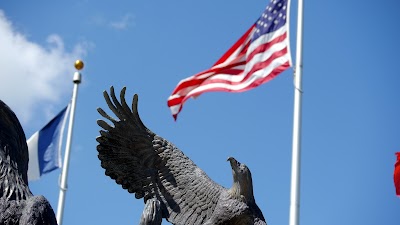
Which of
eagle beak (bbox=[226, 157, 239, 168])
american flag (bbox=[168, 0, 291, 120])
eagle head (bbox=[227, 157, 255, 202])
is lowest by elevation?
eagle head (bbox=[227, 157, 255, 202])

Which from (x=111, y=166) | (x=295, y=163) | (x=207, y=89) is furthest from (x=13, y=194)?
(x=207, y=89)

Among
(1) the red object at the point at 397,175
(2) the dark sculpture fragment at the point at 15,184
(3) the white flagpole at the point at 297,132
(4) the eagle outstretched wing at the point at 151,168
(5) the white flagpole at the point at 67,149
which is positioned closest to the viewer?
(2) the dark sculpture fragment at the point at 15,184

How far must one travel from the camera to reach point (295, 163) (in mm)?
16406

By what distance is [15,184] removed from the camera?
8000 millimetres

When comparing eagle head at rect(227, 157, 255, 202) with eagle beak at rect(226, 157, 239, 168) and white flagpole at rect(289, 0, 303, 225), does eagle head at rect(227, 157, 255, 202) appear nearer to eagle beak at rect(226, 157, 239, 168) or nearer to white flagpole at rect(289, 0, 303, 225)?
eagle beak at rect(226, 157, 239, 168)

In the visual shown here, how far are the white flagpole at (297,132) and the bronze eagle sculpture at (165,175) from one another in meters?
4.98

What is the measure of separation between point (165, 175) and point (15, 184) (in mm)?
2755

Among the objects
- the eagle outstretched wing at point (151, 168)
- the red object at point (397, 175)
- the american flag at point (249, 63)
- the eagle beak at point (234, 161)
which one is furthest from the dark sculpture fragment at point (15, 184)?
the red object at point (397, 175)

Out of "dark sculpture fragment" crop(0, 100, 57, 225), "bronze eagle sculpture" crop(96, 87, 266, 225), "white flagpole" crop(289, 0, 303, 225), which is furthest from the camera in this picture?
"white flagpole" crop(289, 0, 303, 225)

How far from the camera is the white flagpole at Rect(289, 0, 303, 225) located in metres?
15.7

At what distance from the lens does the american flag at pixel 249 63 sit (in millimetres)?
17562

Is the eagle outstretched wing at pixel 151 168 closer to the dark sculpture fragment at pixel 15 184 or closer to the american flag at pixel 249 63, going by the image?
the dark sculpture fragment at pixel 15 184

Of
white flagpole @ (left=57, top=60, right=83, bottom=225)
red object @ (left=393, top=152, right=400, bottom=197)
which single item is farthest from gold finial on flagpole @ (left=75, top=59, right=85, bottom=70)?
red object @ (left=393, top=152, right=400, bottom=197)

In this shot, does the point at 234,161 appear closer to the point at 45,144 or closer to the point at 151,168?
the point at 151,168
